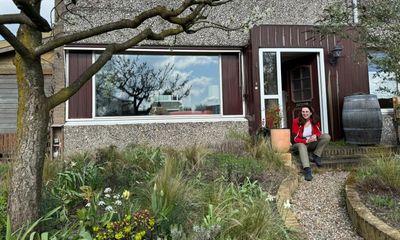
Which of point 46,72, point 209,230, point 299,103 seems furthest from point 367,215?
point 46,72

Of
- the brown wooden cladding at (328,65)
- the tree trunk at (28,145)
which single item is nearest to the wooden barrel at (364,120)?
the brown wooden cladding at (328,65)

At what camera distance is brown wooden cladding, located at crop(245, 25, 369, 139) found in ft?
25.2

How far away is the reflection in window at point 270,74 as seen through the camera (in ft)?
25.6

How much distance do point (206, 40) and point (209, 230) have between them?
19.4 ft

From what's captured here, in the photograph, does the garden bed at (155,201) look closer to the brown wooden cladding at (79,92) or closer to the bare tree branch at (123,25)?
the bare tree branch at (123,25)

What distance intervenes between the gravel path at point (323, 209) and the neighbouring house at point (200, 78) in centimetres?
258

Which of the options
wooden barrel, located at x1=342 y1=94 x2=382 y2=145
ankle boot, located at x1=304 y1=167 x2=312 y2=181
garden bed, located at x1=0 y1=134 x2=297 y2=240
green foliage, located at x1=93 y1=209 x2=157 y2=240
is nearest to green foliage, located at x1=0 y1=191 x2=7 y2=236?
garden bed, located at x1=0 y1=134 x2=297 y2=240

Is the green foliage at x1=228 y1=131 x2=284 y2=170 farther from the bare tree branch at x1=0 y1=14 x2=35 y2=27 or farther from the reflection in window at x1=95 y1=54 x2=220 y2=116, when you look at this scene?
the bare tree branch at x1=0 y1=14 x2=35 y2=27

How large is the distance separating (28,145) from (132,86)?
5.29m

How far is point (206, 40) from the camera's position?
779 centimetres

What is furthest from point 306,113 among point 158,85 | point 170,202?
point 170,202

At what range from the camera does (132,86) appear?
7.61 meters

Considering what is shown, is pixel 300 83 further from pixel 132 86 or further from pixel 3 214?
pixel 3 214

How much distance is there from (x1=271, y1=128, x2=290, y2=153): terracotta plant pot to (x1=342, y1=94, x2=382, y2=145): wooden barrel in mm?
1504
